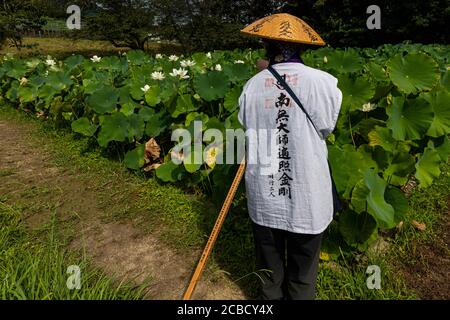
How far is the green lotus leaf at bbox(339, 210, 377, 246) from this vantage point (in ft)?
7.95

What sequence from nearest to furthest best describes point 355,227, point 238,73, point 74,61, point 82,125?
point 355,227, point 238,73, point 82,125, point 74,61

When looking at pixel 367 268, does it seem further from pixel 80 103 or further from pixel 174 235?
pixel 80 103

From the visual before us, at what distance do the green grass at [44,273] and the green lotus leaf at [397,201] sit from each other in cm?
168

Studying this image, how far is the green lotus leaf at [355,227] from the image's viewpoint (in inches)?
95.3

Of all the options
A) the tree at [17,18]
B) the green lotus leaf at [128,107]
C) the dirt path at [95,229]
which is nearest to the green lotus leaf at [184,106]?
the green lotus leaf at [128,107]

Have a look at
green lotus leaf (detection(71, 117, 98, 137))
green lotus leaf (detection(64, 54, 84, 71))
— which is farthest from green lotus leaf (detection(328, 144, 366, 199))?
green lotus leaf (detection(64, 54, 84, 71))

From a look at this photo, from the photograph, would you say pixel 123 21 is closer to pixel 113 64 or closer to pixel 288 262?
pixel 113 64

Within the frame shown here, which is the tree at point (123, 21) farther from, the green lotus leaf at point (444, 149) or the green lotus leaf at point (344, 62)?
the green lotus leaf at point (444, 149)

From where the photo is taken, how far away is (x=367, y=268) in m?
2.47

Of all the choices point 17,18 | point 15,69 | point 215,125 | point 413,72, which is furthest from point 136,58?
Answer: point 17,18

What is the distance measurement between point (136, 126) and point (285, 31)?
2.53 metres

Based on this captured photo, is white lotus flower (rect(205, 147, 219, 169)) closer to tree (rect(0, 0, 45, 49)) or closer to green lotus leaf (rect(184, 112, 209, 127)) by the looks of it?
green lotus leaf (rect(184, 112, 209, 127))

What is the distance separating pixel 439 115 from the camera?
272 cm
